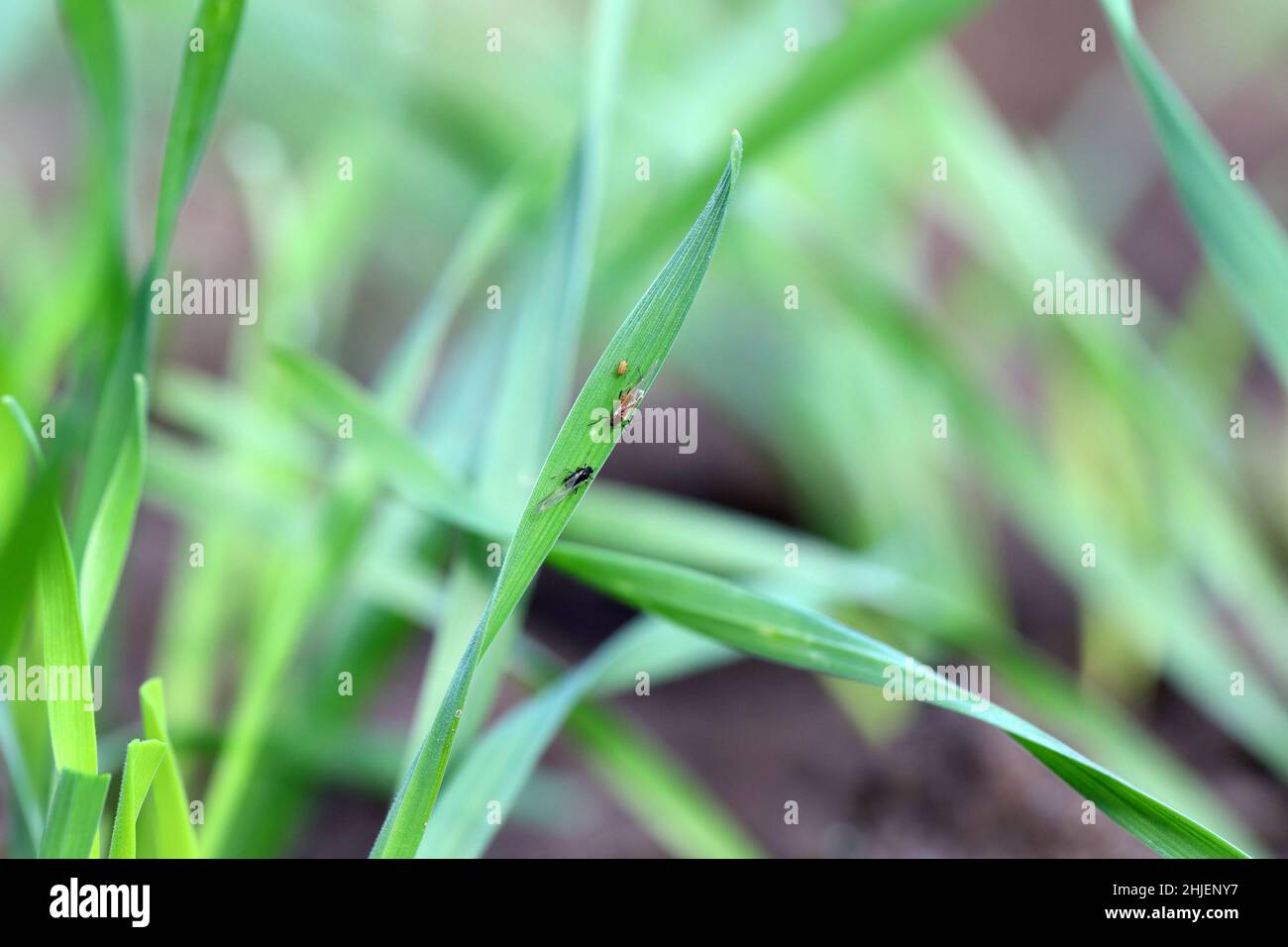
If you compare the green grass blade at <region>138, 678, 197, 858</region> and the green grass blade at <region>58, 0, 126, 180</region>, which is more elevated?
the green grass blade at <region>58, 0, 126, 180</region>

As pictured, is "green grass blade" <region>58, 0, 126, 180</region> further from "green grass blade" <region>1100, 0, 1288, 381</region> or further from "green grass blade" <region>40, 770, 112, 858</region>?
"green grass blade" <region>1100, 0, 1288, 381</region>

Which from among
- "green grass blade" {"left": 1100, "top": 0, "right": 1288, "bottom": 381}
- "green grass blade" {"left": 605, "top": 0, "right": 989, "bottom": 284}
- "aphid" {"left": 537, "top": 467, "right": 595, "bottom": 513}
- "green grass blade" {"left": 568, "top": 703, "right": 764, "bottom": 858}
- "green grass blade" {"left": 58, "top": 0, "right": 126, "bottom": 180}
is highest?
"green grass blade" {"left": 605, "top": 0, "right": 989, "bottom": 284}

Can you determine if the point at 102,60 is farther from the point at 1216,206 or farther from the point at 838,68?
the point at 1216,206

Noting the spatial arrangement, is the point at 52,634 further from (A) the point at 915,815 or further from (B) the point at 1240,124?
(B) the point at 1240,124

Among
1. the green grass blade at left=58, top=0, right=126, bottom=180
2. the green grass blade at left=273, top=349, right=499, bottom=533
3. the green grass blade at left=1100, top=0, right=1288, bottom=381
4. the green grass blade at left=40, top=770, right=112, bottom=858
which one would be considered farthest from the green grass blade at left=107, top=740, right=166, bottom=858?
the green grass blade at left=1100, top=0, right=1288, bottom=381

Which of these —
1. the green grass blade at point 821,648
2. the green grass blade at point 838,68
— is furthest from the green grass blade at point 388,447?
the green grass blade at point 838,68

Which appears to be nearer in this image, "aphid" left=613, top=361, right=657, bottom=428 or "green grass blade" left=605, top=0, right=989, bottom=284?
"aphid" left=613, top=361, right=657, bottom=428
